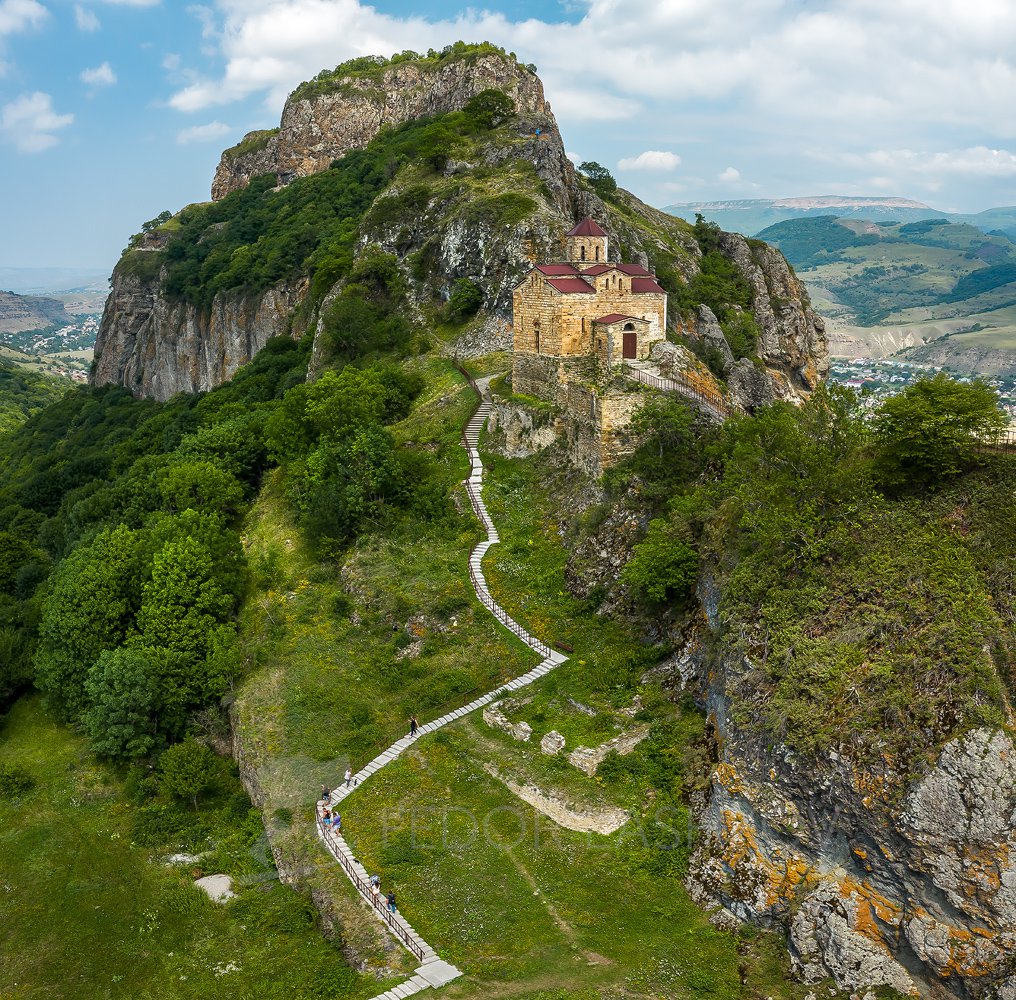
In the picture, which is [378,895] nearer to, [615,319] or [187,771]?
[187,771]

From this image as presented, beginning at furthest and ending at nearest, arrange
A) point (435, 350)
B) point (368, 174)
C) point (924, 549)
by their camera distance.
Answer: point (368, 174)
point (435, 350)
point (924, 549)

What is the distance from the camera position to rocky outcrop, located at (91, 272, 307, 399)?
92125 millimetres

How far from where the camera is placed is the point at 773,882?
22141 millimetres

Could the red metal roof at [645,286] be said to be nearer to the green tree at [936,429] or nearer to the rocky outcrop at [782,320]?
the green tree at [936,429]

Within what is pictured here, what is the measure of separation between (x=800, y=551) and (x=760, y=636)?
3192 millimetres

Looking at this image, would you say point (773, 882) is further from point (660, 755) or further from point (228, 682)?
point (228, 682)

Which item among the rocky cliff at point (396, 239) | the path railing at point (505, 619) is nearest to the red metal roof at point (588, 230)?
the rocky cliff at point (396, 239)

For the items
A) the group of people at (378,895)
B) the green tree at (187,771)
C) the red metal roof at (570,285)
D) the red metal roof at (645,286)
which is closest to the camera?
the group of people at (378,895)

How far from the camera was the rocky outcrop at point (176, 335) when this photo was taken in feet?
302

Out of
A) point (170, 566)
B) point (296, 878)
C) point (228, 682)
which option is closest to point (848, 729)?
point (296, 878)

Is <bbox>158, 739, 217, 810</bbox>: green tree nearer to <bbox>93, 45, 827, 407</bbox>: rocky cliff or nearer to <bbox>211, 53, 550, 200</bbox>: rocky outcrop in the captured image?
<bbox>93, 45, 827, 407</bbox>: rocky cliff

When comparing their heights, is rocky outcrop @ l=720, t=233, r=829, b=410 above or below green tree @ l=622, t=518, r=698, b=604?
above

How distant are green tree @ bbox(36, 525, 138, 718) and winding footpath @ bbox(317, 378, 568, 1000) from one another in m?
18.5

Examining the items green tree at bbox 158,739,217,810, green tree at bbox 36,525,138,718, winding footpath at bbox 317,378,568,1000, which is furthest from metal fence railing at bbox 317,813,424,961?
green tree at bbox 36,525,138,718
